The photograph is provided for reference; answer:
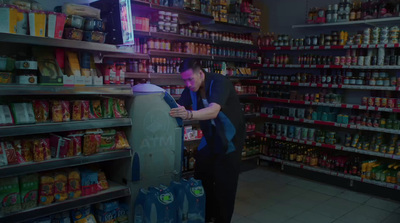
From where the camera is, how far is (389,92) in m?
5.54

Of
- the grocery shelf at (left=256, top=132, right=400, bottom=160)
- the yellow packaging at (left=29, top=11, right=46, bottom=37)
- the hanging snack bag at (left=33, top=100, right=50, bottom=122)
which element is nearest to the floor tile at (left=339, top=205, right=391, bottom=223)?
the grocery shelf at (left=256, top=132, right=400, bottom=160)

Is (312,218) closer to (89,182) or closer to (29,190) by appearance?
(89,182)

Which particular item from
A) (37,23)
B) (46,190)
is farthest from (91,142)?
(37,23)

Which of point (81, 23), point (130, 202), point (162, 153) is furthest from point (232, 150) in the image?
point (81, 23)

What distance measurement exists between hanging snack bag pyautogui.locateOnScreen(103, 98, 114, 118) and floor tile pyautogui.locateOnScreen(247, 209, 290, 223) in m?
2.40

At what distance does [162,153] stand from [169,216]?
63cm

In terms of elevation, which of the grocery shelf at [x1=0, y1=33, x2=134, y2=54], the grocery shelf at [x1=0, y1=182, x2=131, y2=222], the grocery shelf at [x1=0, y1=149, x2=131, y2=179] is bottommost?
the grocery shelf at [x1=0, y1=182, x2=131, y2=222]

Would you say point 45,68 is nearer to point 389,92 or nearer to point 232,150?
point 232,150

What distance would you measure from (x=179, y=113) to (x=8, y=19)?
5.11ft

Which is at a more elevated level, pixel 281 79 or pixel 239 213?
pixel 281 79

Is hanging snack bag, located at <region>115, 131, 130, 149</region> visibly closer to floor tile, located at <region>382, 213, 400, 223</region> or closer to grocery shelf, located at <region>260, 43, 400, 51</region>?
floor tile, located at <region>382, 213, 400, 223</region>

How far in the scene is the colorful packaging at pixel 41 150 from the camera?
105 inches

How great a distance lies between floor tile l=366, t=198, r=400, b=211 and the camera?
486 cm

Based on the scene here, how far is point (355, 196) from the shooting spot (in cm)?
534
